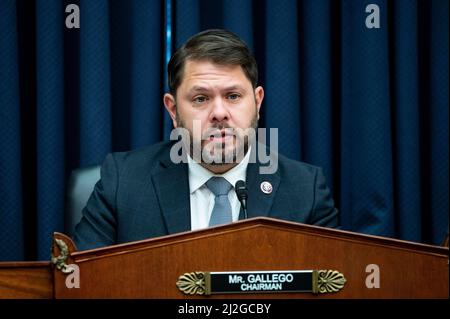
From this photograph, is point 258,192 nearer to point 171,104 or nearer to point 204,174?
point 204,174

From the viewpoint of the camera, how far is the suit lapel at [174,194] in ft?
5.83

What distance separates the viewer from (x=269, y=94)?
2508 mm

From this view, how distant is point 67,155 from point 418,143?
1.43 metres

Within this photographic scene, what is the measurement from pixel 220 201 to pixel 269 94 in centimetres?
84

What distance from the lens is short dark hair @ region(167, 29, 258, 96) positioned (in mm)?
1882

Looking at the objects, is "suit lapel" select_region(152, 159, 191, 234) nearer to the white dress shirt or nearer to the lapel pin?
the white dress shirt

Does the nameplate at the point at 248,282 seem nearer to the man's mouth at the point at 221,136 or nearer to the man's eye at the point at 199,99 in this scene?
the man's mouth at the point at 221,136

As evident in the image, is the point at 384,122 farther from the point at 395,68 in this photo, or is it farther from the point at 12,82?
the point at 12,82

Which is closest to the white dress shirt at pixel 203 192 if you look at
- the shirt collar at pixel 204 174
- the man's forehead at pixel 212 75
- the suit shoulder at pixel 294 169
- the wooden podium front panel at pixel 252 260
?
the shirt collar at pixel 204 174

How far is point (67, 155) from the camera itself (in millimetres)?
2572

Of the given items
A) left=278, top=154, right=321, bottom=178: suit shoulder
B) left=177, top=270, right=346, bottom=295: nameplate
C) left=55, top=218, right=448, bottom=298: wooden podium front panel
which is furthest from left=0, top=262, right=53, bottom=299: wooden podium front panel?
left=278, top=154, right=321, bottom=178: suit shoulder
